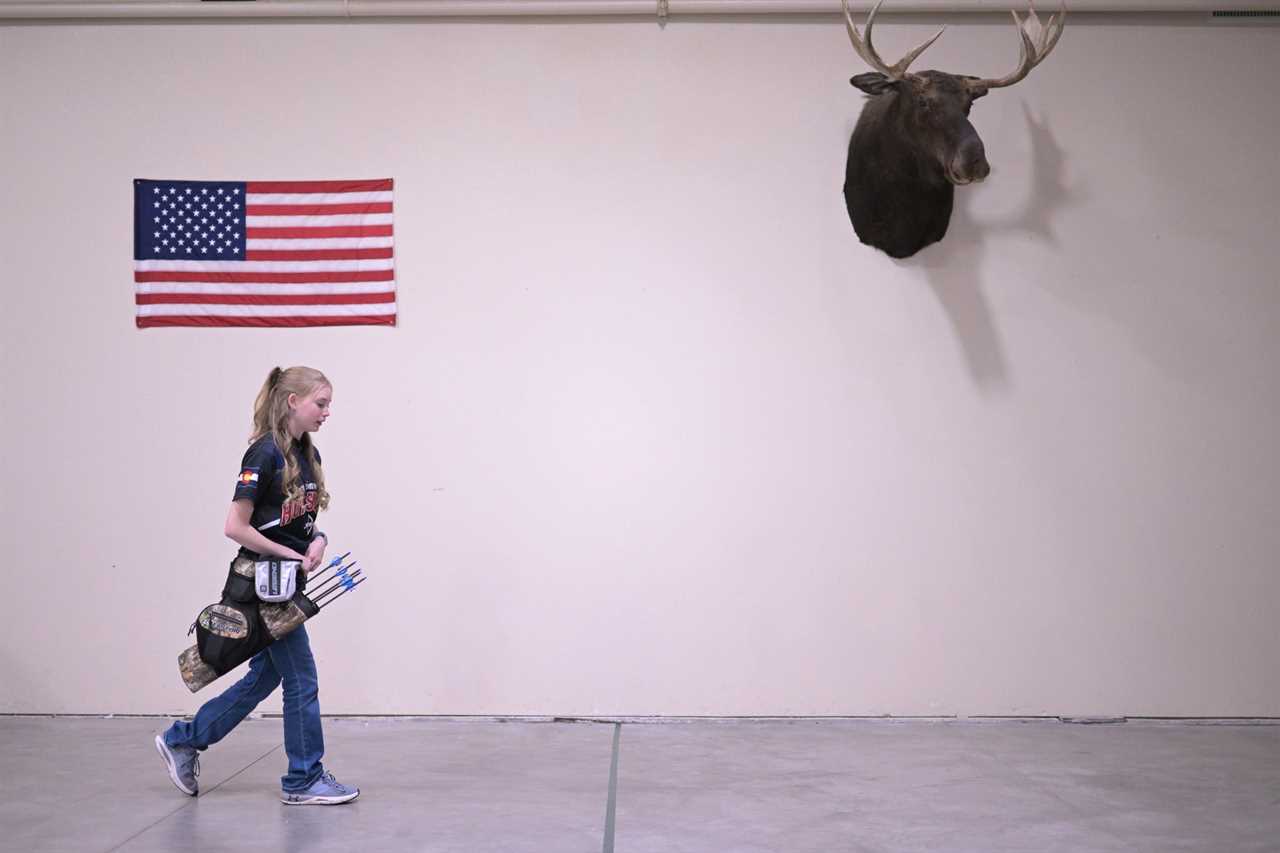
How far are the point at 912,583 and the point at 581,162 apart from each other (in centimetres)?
270

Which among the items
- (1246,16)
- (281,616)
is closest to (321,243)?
(281,616)

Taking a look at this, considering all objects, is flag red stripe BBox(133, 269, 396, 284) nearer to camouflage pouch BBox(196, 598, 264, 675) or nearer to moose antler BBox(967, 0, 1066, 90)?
camouflage pouch BBox(196, 598, 264, 675)

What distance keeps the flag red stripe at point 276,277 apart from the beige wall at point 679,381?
0.20m

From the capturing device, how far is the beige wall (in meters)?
5.82

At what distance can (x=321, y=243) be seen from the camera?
19.2 ft

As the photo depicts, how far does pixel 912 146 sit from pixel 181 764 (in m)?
4.11


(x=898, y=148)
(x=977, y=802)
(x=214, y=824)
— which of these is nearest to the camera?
(x=214, y=824)

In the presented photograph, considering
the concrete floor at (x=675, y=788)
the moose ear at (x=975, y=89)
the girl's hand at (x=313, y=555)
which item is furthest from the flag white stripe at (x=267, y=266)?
the moose ear at (x=975, y=89)

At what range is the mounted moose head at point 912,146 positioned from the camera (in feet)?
16.8

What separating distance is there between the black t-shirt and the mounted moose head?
2957 millimetres

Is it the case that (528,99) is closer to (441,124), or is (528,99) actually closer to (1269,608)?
(441,124)

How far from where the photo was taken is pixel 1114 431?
588 cm

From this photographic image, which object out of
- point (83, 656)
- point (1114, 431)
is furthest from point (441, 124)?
point (1114, 431)

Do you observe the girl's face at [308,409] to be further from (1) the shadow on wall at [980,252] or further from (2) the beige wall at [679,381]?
(1) the shadow on wall at [980,252]
